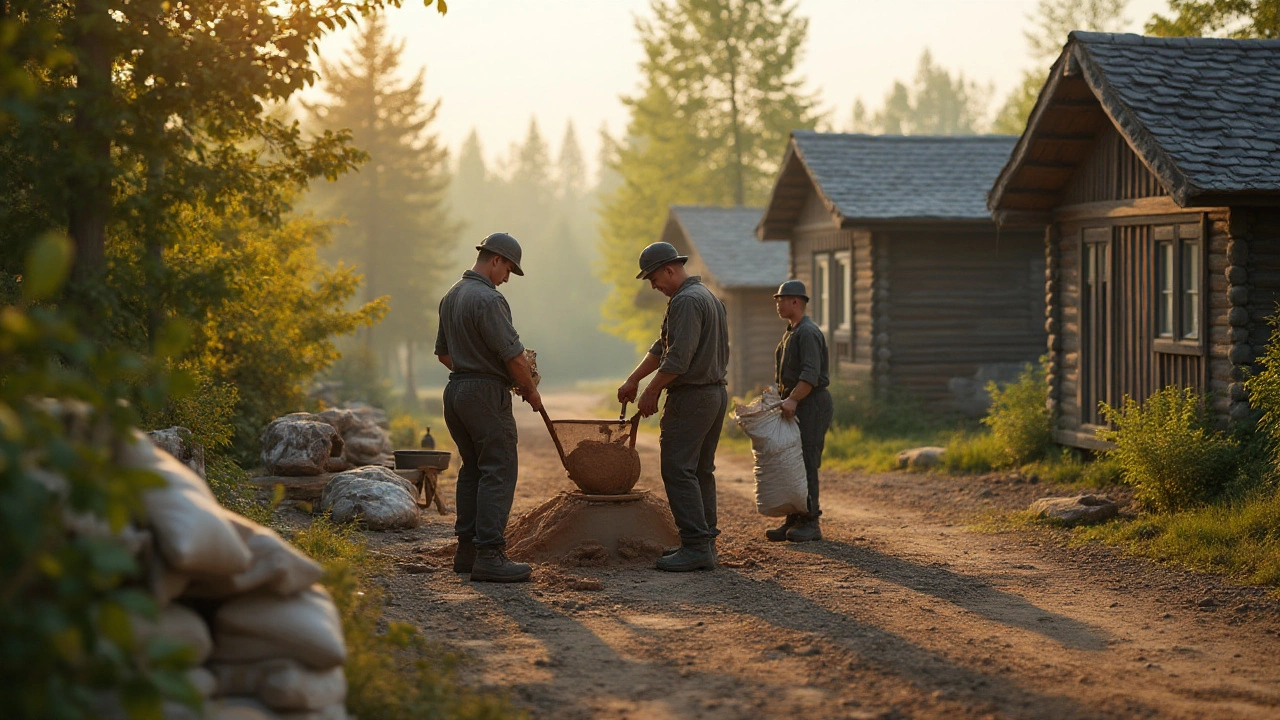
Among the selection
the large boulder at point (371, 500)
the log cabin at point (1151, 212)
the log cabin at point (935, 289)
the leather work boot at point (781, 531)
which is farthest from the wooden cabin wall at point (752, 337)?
the leather work boot at point (781, 531)

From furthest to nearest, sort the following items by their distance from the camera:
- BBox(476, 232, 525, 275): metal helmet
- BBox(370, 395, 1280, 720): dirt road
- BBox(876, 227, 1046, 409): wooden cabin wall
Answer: BBox(876, 227, 1046, 409): wooden cabin wall, BBox(476, 232, 525, 275): metal helmet, BBox(370, 395, 1280, 720): dirt road

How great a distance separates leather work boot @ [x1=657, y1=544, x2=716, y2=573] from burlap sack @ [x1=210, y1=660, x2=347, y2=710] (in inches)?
176

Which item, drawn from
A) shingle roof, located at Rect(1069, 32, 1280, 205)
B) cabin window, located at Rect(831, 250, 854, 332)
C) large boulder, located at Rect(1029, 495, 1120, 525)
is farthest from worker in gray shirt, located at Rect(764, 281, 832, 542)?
cabin window, located at Rect(831, 250, 854, 332)

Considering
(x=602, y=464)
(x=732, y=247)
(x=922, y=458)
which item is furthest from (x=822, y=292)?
(x=602, y=464)

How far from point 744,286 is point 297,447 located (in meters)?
16.2

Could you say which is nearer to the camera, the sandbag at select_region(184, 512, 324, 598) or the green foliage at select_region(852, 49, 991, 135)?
the sandbag at select_region(184, 512, 324, 598)

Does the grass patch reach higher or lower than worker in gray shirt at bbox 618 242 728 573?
lower

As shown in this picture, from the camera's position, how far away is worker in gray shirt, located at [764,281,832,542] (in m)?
10.2

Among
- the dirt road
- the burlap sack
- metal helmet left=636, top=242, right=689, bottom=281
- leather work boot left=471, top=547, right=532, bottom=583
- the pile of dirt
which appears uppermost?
metal helmet left=636, top=242, right=689, bottom=281

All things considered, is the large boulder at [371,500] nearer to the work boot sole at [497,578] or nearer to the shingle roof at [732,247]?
the work boot sole at [497,578]

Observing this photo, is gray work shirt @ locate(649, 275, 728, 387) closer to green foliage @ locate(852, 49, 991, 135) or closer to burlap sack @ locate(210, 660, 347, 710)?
burlap sack @ locate(210, 660, 347, 710)

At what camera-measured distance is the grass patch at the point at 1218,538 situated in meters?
8.43

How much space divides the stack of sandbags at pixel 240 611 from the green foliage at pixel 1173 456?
7975 mm

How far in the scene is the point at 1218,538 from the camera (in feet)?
29.8
